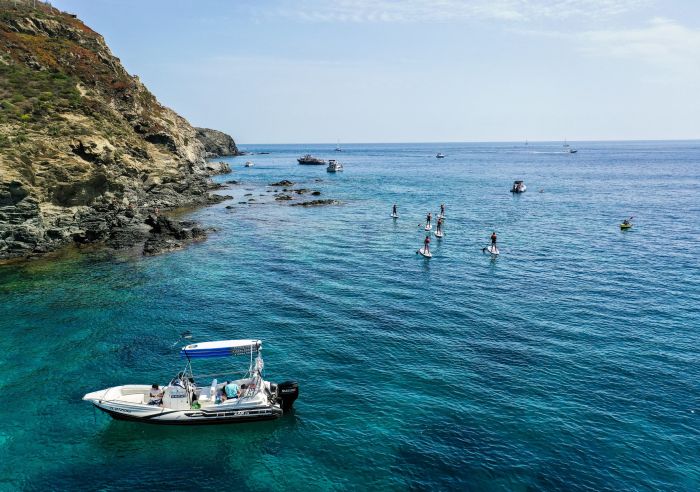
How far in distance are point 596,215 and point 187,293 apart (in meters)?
72.5

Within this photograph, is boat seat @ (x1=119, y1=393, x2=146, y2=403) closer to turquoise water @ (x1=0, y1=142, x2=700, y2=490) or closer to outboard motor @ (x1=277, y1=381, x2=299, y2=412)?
turquoise water @ (x1=0, y1=142, x2=700, y2=490)

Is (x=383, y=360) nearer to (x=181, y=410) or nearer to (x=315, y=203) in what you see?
(x=181, y=410)

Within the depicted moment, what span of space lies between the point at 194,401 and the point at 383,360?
40.1 feet

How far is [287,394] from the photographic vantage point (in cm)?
2533

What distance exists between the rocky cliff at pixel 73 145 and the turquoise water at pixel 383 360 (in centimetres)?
680

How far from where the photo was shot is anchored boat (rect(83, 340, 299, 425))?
24547 mm

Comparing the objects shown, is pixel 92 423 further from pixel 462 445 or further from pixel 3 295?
pixel 3 295

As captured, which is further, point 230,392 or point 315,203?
point 315,203

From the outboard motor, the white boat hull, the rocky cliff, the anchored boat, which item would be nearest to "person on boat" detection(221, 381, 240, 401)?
the anchored boat

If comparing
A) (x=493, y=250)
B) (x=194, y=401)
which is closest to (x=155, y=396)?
(x=194, y=401)

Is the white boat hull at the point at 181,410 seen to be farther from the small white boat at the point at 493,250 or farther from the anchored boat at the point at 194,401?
the small white boat at the point at 493,250

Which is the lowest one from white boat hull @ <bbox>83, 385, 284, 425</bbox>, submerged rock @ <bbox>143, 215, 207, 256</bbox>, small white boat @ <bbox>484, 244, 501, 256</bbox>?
white boat hull @ <bbox>83, 385, 284, 425</bbox>

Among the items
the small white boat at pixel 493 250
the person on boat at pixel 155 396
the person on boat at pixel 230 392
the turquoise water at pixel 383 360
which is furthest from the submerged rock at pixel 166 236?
the small white boat at pixel 493 250

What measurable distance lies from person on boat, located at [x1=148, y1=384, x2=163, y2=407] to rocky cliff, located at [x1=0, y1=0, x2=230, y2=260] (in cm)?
3613
